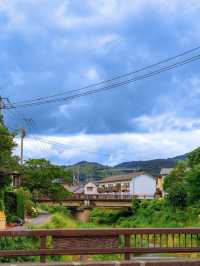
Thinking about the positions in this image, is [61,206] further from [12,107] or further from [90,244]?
[90,244]

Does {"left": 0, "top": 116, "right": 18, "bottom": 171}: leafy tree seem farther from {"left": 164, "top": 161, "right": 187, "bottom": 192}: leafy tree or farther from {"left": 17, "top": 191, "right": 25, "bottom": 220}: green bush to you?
{"left": 164, "top": 161, "right": 187, "bottom": 192}: leafy tree

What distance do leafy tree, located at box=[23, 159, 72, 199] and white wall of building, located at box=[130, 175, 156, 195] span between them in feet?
174

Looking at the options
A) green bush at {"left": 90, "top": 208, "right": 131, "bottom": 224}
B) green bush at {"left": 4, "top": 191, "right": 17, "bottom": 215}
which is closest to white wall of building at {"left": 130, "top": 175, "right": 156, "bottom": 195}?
green bush at {"left": 90, "top": 208, "right": 131, "bottom": 224}

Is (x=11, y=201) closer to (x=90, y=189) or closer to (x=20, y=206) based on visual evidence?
(x=20, y=206)

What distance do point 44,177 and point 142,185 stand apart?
5896cm

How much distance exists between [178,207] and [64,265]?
54.1 meters

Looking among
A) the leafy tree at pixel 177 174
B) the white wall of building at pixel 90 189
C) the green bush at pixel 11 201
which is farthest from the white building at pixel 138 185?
the green bush at pixel 11 201

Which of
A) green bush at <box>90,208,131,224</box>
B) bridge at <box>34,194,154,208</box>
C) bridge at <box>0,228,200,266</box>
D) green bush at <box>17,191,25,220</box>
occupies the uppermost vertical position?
bridge at <box>0,228,200,266</box>

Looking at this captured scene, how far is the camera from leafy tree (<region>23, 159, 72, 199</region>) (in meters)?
73.9

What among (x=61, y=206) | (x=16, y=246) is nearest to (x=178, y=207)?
(x=61, y=206)

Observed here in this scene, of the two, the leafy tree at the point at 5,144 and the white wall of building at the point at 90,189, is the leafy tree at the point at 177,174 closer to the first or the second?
the leafy tree at the point at 5,144

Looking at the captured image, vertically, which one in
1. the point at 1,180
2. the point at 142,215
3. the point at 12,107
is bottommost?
the point at 142,215

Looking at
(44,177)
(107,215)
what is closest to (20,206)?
(44,177)

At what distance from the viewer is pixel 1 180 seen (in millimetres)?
41531
